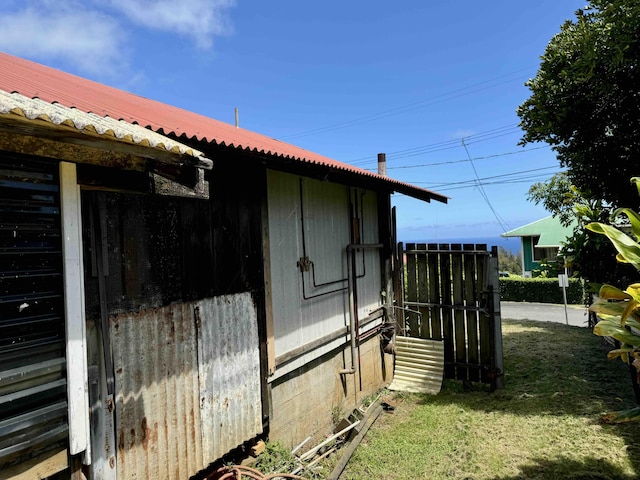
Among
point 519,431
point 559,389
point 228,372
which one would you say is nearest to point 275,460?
point 228,372

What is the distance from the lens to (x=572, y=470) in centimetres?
403

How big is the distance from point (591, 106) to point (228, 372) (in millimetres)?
8271

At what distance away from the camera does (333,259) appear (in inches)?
235

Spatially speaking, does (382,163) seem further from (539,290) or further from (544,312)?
(539,290)

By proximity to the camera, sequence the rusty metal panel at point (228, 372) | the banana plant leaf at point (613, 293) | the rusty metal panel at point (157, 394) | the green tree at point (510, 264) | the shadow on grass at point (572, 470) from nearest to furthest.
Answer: the rusty metal panel at point (157, 394)
the banana plant leaf at point (613, 293)
the rusty metal panel at point (228, 372)
the shadow on grass at point (572, 470)
the green tree at point (510, 264)

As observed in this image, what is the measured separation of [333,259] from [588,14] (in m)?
7.04

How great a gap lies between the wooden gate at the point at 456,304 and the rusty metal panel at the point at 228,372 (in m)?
4.51

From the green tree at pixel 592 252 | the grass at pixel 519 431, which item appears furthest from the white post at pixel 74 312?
the green tree at pixel 592 252

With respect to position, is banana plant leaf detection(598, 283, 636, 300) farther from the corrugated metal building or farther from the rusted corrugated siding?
the rusted corrugated siding

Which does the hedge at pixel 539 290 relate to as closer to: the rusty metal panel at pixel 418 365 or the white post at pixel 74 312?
the rusty metal panel at pixel 418 365

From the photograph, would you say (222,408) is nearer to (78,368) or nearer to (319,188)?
(78,368)

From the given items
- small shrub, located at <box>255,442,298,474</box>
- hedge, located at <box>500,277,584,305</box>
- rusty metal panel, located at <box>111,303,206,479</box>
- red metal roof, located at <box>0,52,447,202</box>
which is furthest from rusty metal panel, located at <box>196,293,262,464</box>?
hedge, located at <box>500,277,584,305</box>

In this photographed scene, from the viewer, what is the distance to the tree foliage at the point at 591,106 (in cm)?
651

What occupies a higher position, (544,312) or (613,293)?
(613,293)
